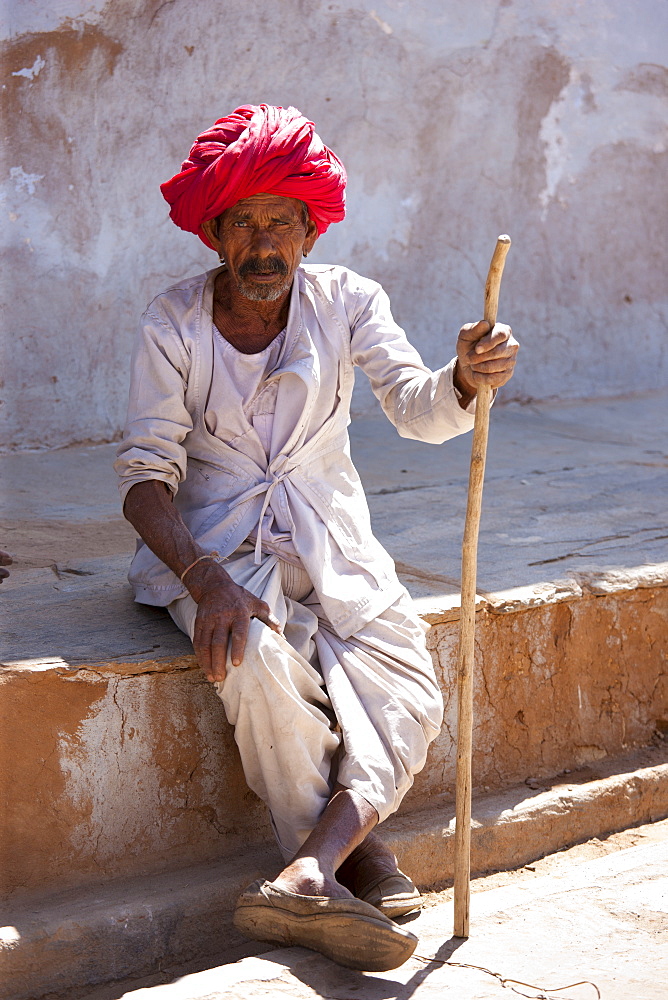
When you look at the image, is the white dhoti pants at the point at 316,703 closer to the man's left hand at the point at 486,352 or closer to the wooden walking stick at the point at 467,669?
the wooden walking stick at the point at 467,669

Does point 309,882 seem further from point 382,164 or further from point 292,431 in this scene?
point 382,164

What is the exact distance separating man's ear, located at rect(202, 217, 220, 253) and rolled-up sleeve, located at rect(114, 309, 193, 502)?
0.25 m

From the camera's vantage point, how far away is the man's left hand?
2.36m

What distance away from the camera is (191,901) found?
2.58 metres

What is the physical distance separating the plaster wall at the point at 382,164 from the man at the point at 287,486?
2490mm

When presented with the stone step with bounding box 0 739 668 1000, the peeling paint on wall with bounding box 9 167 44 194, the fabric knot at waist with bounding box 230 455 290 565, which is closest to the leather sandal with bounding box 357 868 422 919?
the stone step with bounding box 0 739 668 1000

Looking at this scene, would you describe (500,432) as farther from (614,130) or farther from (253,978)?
(253,978)

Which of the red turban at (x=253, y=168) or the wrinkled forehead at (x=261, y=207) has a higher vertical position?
the red turban at (x=253, y=168)

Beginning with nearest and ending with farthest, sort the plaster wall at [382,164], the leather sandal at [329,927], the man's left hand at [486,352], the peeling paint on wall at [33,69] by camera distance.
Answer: the leather sandal at [329,927]
the man's left hand at [486,352]
the peeling paint on wall at [33,69]
the plaster wall at [382,164]

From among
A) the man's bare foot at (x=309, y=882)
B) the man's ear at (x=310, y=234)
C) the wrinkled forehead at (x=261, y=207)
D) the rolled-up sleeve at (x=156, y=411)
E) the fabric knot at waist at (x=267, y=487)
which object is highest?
the wrinkled forehead at (x=261, y=207)

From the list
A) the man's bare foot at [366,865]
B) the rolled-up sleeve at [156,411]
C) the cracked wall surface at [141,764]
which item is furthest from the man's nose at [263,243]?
the man's bare foot at [366,865]

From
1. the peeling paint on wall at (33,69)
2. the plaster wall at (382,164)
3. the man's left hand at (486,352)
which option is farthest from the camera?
the plaster wall at (382,164)

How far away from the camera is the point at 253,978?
7.04 ft

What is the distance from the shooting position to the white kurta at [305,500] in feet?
8.13
